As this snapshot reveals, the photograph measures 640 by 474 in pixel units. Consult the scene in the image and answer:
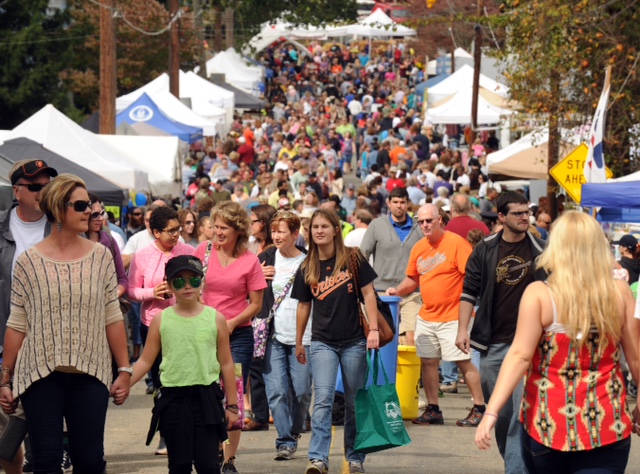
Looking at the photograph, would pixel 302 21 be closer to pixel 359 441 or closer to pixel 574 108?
pixel 574 108

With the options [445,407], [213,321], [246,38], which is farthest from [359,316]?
[246,38]

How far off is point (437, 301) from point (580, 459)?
583cm

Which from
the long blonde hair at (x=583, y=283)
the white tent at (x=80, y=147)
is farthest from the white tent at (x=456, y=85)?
the long blonde hair at (x=583, y=283)

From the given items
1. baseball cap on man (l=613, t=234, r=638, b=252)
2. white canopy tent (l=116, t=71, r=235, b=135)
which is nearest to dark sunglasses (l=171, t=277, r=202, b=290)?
baseball cap on man (l=613, t=234, r=638, b=252)

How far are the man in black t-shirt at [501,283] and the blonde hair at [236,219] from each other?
61.4 inches

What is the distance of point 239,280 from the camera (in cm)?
841

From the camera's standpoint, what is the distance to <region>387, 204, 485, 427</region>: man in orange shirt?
10852 mm

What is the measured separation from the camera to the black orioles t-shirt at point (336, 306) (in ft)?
26.9

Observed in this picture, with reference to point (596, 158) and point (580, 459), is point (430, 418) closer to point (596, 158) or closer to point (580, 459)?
point (596, 158)

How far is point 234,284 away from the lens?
331 inches

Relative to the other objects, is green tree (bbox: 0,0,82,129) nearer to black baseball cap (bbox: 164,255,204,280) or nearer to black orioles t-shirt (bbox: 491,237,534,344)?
black orioles t-shirt (bbox: 491,237,534,344)

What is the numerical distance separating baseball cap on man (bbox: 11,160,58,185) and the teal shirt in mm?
1005

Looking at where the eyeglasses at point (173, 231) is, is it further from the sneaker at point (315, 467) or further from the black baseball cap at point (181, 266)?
the black baseball cap at point (181, 266)

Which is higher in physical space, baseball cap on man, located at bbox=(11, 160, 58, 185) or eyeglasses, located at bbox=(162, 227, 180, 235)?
baseball cap on man, located at bbox=(11, 160, 58, 185)
